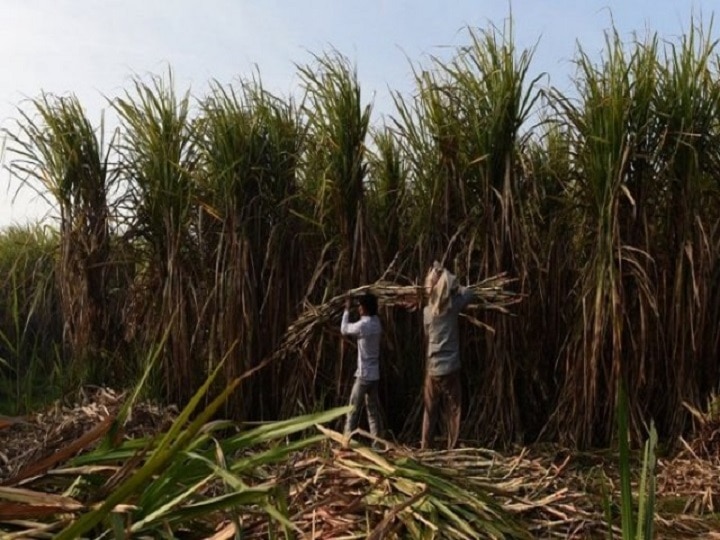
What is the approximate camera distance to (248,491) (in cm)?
162

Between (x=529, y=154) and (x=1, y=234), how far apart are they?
9.07m

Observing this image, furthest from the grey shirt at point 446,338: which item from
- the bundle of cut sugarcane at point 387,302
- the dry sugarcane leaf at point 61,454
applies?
the dry sugarcane leaf at point 61,454

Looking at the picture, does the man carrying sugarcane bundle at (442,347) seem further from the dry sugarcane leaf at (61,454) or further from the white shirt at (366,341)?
the dry sugarcane leaf at (61,454)

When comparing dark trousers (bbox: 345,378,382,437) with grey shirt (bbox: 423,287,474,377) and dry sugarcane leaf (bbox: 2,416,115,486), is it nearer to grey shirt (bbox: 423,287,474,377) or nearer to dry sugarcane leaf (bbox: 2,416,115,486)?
grey shirt (bbox: 423,287,474,377)

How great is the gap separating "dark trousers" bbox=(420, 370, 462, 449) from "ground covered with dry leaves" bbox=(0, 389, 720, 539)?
449 mm

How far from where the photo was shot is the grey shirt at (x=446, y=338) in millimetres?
5488

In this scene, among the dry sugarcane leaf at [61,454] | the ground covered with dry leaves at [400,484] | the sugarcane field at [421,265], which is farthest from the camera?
the sugarcane field at [421,265]

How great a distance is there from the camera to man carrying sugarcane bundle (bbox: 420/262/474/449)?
5465 millimetres

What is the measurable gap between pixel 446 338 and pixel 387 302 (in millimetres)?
523

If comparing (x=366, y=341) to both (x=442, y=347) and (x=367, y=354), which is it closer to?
(x=367, y=354)

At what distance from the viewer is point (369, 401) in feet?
19.1

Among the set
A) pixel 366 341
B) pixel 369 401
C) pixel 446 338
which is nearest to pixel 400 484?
pixel 446 338

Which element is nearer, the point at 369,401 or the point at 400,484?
the point at 400,484

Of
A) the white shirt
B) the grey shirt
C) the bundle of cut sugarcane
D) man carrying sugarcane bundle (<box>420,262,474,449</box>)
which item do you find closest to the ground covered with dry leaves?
man carrying sugarcane bundle (<box>420,262,474,449</box>)
